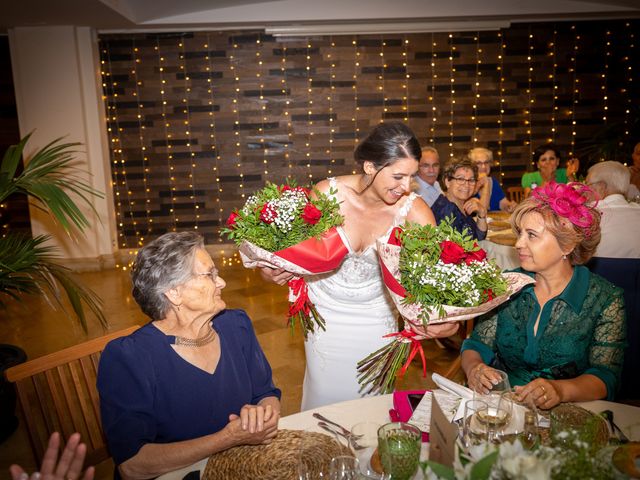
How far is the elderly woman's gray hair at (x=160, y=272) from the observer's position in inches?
71.6

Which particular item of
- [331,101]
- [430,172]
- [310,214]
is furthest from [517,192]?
[310,214]

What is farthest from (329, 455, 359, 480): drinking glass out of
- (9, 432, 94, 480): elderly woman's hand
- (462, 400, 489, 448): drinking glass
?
(9, 432, 94, 480): elderly woman's hand

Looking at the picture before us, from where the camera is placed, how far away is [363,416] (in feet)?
5.56

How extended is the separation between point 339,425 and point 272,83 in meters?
7.01

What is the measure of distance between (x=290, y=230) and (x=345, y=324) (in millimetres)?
794

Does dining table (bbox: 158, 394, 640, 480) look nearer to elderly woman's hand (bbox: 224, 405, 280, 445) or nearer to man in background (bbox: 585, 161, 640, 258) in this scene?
elderly woman's hand (bbox: 224, 405, 280, 445)

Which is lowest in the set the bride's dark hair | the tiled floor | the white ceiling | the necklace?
the tiled floor

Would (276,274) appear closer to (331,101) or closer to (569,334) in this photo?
(569,334)

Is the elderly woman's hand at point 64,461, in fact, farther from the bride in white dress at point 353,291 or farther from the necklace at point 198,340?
the bride in white dress at point 353,291

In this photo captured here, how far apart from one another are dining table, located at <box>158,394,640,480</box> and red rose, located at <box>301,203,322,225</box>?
0.82m

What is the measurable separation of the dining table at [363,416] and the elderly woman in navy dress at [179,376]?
6cm

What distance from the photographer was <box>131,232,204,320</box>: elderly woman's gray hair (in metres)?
1.82

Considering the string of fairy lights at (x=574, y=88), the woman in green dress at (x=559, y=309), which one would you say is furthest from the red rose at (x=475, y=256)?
the string of fairy lights at (x=574, y=88)

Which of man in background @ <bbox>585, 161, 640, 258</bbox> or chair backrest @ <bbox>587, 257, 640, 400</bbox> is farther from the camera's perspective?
man in background @ <bbox>585, 161, 640, 258</bbox>
